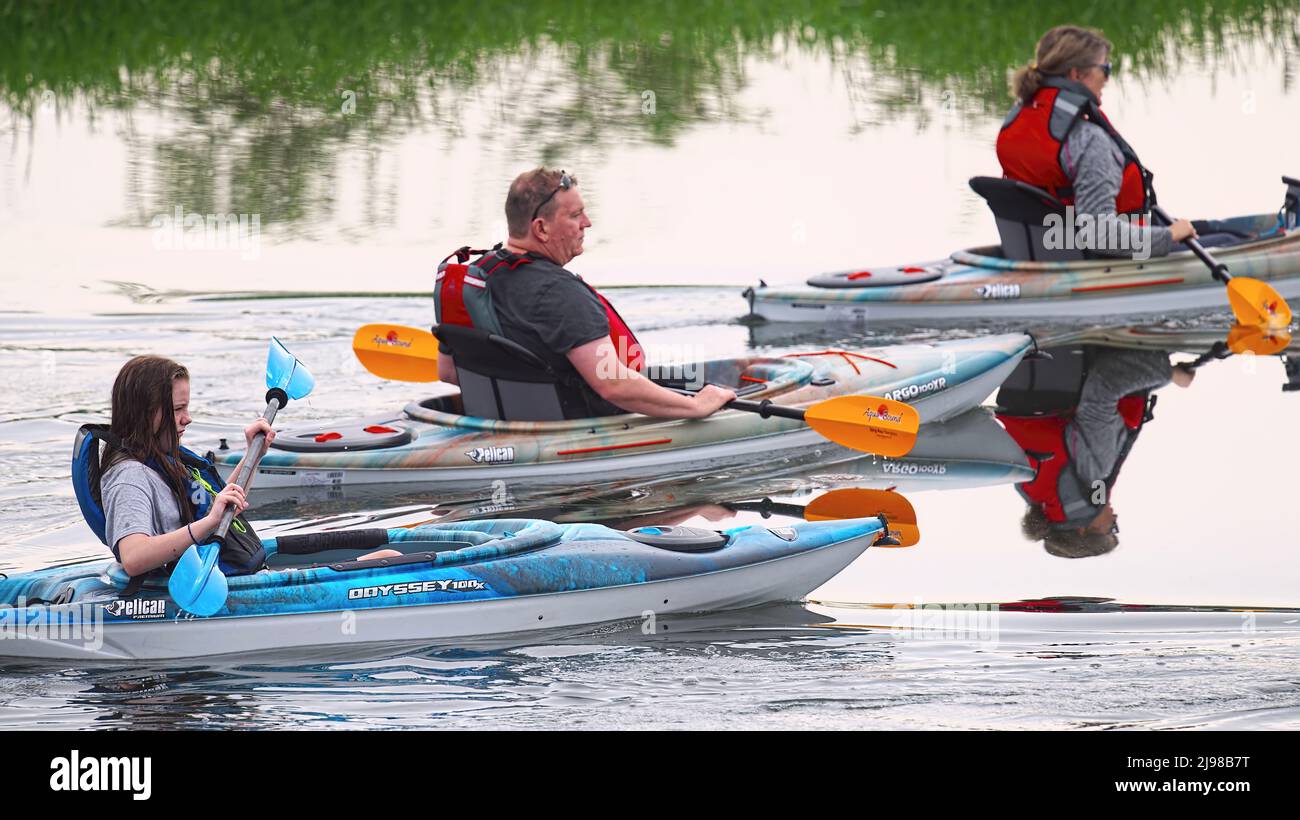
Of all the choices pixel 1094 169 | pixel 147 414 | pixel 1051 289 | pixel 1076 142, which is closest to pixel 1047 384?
pixel 1051 289

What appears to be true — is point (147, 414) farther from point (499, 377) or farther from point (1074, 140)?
point (1074, 140)

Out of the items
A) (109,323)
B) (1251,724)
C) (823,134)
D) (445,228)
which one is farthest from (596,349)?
(823,134)

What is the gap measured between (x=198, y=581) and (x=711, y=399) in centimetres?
286

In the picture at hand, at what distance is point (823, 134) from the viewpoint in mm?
14312

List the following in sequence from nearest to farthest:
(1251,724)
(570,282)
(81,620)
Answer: (1251,724) < (81,620) < (570,282)

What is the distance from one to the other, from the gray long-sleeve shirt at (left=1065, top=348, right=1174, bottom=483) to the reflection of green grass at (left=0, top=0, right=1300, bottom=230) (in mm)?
5519

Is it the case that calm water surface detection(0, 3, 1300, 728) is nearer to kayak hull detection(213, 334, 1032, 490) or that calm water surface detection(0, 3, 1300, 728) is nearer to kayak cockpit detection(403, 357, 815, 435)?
kayak hull detection(213, 334, 1032, 490)

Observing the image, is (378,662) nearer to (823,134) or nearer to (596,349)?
(596,349)

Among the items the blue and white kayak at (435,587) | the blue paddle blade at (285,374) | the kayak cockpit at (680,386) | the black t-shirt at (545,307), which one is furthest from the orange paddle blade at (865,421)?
the blue paddle blade at (285,374)

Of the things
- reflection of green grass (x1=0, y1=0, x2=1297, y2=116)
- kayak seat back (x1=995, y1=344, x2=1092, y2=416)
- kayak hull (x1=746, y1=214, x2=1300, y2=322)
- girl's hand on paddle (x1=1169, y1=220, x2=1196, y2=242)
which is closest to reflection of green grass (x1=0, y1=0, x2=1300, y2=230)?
reflection of green grass (x1=0, y1=0, x2=1297, y2=116)

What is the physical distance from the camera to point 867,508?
7160 millimetres

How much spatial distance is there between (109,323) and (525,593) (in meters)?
5.50

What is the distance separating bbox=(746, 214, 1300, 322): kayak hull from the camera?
10.0 m

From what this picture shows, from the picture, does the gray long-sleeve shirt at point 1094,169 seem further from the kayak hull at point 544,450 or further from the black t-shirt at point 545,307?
the black t-shirt at point 545,307
